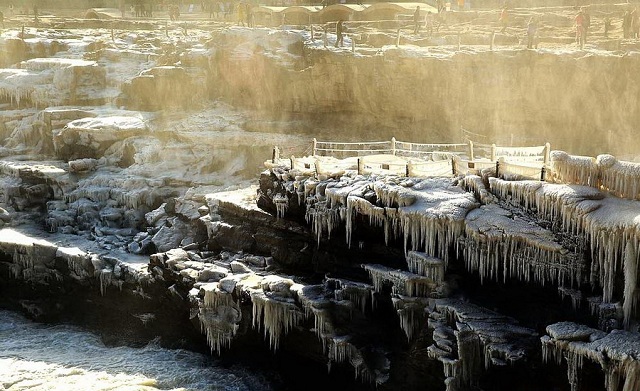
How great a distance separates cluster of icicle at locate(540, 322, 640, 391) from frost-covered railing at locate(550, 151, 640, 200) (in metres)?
3.28

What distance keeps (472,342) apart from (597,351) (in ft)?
10.4

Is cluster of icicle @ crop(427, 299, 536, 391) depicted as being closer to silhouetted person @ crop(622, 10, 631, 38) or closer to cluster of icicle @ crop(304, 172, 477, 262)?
cluster of icicle @ crop(304, 172, 477, 262)

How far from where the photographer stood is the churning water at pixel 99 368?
22.5 metres

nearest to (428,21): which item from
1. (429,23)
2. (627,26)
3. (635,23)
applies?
(429,23)

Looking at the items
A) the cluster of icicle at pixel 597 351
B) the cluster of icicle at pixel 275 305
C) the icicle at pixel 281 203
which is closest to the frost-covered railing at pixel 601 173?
the cluster of icicle at pixel 597 351

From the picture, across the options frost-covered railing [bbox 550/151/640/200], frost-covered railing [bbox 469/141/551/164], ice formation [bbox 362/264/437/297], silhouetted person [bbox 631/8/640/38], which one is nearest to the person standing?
silhouetted person [bbox 631/8/640/38]

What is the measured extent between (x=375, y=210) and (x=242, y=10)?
962 inches

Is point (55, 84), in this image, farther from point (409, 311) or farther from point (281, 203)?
point (409, 311)

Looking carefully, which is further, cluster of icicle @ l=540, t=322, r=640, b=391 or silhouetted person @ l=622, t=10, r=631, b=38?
silhouetted person @ l=622, t=10, r=631, b=38

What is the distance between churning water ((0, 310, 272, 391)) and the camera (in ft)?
73.9

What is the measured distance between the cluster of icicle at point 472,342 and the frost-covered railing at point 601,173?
12.5ft

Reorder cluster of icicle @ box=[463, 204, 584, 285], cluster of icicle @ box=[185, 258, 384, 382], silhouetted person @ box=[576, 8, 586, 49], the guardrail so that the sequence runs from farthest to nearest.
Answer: silhouetted person @ box=[576, 8, 586, 49] → cluster of icicle @ box=[185, 258, 384, 382] → the guardrail → cluster of icicle @ box=[463, 204, 584, 285]

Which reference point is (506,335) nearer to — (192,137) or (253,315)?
(253,315)

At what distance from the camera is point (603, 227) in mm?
16500
